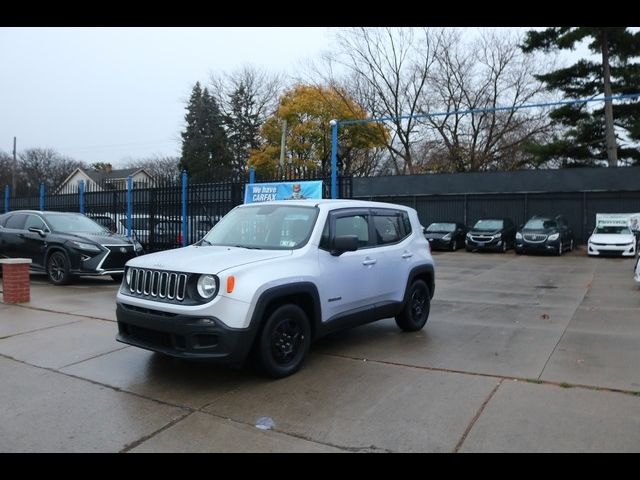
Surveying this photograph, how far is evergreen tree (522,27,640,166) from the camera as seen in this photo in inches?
1031

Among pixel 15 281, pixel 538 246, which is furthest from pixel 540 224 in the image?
pixel 15 281

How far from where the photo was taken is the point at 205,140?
49.9 m

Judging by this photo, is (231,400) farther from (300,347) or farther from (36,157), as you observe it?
(36,157)

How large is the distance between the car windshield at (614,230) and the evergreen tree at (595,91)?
26.1 ft

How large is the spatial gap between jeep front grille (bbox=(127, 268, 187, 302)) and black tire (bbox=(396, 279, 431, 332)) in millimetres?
3079

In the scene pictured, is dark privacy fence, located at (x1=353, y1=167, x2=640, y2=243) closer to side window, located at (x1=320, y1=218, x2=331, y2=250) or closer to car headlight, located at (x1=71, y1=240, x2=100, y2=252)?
car headlight, located at (x1=71, y1=240, x2=100, y2=252)

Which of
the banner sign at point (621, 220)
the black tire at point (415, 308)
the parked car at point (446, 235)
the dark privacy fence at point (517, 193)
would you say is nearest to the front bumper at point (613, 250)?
the banner sign at point (621, 220)

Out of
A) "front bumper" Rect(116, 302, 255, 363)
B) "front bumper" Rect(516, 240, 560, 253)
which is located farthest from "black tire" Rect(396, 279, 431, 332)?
"front bumper" Rect(516, 240, 560, 253)

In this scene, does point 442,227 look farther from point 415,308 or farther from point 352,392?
point 352,392

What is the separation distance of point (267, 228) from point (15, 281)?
5414 mm

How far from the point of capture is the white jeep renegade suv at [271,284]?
452 cm
